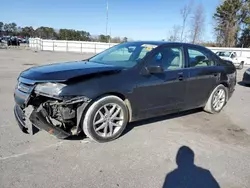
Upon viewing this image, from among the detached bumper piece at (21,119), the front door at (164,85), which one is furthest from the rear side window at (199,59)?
the detached bumper piece at (21,119)

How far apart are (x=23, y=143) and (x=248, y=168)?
320 cm

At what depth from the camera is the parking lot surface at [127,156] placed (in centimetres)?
269

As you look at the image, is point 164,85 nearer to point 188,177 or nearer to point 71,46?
point 188,177

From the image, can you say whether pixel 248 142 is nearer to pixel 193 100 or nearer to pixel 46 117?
pixel 193 100

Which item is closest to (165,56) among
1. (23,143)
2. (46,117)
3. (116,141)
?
(116,141)

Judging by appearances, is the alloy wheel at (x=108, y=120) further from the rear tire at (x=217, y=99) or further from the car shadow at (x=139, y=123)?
the rear tire at (x=217, y=99)

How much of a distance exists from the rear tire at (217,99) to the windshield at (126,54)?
210cm

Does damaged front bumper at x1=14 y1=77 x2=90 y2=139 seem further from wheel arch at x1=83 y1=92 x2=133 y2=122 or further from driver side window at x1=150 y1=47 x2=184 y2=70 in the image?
driver side window at x1=150 y1=47 x2=184 y2=70

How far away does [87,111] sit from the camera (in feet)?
11.1

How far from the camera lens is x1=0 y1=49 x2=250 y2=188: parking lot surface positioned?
2689mm

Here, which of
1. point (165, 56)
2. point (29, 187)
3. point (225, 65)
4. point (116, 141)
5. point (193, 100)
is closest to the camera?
point (29, 187)

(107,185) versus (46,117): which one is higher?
(46,117)

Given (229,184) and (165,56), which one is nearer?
(229,184)

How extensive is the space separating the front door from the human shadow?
3.63 ft
